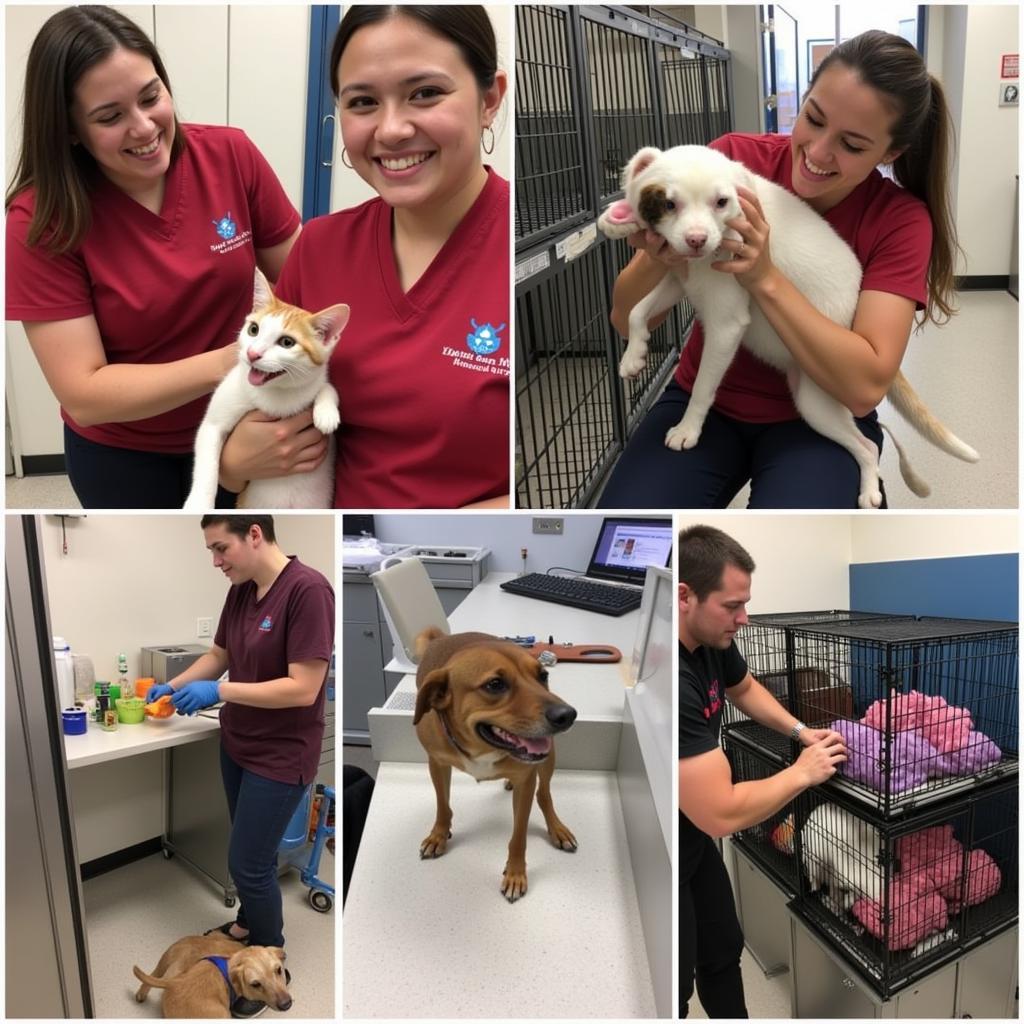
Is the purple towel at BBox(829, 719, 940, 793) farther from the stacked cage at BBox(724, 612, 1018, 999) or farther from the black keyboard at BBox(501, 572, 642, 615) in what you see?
the black keyboard at BBox(501, 572, 642, 615)

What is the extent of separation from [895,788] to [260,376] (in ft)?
5.24

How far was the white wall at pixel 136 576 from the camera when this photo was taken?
3.67 feet

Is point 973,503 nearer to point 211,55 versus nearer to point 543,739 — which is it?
point 543,739

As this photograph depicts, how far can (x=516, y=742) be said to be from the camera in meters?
1.12

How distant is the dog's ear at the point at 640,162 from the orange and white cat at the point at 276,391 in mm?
539

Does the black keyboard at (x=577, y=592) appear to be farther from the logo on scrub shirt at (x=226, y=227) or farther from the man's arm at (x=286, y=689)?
the logo on scrub shirt at (x=226, y=227)

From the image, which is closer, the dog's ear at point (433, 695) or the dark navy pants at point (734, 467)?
the dog's ear at point (433, 695)

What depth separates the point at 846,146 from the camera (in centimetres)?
106

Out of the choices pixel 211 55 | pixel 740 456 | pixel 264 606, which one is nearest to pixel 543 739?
pixel 264 606

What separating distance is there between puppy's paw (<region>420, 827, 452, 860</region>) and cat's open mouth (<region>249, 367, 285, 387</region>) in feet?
2.49

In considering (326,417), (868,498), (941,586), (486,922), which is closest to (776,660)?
(941,586)

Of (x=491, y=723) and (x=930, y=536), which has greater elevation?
(x=930, y=536)

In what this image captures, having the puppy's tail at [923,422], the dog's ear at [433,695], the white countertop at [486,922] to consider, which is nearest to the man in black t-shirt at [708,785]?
the white countertop at [486,922]

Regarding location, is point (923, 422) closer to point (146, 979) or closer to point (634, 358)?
point (634, 358)
